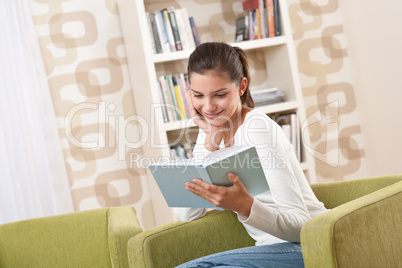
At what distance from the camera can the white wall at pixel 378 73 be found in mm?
3459

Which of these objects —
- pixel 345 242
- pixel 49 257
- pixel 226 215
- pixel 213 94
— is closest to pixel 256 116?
pixel 213 94

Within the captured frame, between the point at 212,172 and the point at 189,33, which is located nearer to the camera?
the point at 212,172

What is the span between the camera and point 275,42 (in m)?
3.37

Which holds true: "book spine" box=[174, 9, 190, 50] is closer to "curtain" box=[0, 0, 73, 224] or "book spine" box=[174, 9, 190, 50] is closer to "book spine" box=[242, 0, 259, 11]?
"book spine" box=[242, 0, 259, 11]

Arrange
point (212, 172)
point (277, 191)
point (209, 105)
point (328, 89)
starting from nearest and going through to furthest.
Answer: point (212, 172)
point (277, 191)
point (209, 105)
point (328, 89)

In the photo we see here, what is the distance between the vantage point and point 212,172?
1.58 metres

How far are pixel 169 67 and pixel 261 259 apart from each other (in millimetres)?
1976

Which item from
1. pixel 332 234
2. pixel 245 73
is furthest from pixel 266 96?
pixel 332 234

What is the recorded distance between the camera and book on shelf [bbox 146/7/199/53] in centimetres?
318

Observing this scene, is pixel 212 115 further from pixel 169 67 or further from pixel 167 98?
pixel 169 67

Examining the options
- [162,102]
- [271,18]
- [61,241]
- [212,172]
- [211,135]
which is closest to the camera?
[212,172]

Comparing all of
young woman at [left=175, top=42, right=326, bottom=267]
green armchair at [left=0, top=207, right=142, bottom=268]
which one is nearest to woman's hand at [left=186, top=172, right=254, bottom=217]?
young woman at [left=175, top=42, right=326, bottom=267]

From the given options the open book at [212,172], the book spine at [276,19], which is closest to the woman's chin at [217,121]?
the open book at [212,172]

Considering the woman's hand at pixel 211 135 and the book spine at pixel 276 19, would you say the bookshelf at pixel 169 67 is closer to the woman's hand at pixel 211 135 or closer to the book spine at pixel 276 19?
the book spine at pixel 276 19
